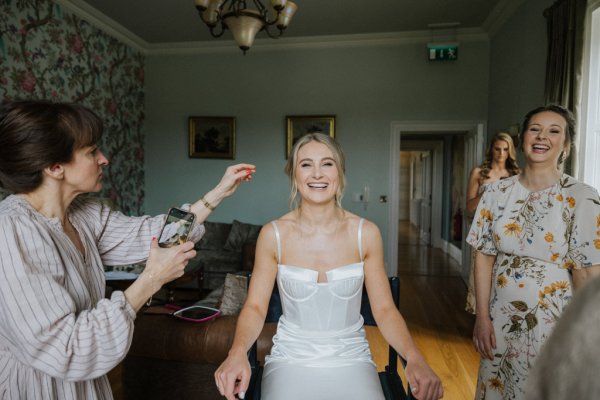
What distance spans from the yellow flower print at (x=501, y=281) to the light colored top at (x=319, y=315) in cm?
57

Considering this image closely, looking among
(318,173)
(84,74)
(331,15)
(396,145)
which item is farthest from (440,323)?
(84,74)

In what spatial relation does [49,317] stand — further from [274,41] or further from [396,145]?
[274,41]

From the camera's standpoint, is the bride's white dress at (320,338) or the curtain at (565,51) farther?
the curtain at (565,51)

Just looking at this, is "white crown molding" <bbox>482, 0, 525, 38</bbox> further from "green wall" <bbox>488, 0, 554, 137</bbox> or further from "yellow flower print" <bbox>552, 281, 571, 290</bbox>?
"yellow flower print" <bbox>552, 281, 571, 290</bbox>

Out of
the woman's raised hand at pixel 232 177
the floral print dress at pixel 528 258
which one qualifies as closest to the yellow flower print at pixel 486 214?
the floral print dress at pixel 528 258

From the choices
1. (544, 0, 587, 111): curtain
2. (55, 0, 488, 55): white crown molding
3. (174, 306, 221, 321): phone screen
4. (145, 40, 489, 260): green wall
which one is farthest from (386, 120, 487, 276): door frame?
(174, 306, 221, 321): phone screen

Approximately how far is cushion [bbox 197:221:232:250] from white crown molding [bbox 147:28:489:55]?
2.53m

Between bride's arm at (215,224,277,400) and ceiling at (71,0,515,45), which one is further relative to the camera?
ceiling at (71,0,515,45)

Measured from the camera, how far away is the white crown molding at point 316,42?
522 cm

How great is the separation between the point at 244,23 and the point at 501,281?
7.84 feet

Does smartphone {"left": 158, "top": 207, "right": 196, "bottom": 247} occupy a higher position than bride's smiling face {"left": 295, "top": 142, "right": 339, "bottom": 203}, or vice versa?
bride's smiling face {"left": 295, "top": 142, "right": 339, "bottom": 203}

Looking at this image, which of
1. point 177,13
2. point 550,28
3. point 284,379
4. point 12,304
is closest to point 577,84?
point 550,28

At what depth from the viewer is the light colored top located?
154 cm

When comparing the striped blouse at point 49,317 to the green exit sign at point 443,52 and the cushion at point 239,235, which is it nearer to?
the cushion at point 239,235
